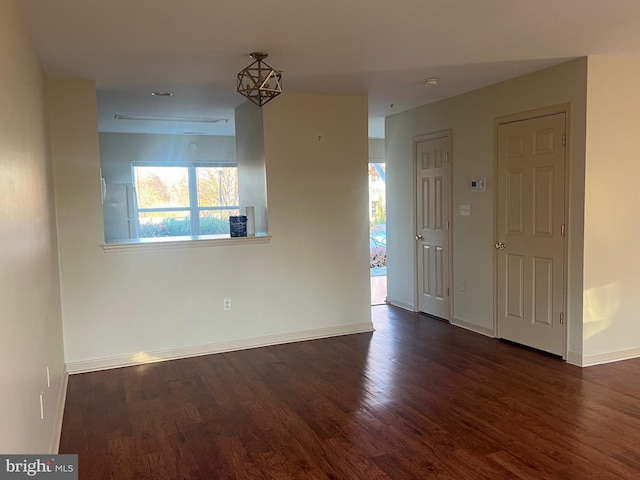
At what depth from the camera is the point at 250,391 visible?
3645 millimetres

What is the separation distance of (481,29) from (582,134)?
1.35 meters

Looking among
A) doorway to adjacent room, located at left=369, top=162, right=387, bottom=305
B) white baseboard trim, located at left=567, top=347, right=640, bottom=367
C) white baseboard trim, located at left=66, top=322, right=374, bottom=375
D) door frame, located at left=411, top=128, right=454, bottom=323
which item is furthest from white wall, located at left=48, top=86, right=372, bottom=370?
doorway to adjacent room, located at left=369, top=162, right=387, bottom=305

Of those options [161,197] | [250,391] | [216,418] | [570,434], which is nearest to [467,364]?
[570,434]

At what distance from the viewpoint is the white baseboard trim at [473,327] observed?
4840mm

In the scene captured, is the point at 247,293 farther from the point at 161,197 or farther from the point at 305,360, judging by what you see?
the point at 161,197

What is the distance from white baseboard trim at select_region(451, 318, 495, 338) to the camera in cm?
484

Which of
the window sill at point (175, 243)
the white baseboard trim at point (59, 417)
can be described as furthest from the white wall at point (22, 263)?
the window sill at point (175, 243)

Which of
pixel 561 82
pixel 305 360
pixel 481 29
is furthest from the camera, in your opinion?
pixel 305 360

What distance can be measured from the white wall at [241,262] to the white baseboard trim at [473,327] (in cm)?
91

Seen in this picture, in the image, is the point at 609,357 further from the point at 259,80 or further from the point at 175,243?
the point at 175,243

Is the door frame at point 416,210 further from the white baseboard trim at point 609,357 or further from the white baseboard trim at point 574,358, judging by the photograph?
the white baseboard trim at point 609,357

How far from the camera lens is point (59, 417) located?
315cm

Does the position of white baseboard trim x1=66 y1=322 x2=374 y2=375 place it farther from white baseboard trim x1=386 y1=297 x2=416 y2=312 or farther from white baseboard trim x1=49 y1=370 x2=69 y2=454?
white baseboard trim x1=386 y1=297 x2=416 y2=312

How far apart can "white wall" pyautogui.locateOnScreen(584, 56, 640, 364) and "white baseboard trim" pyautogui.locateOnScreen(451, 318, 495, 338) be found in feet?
3.25
